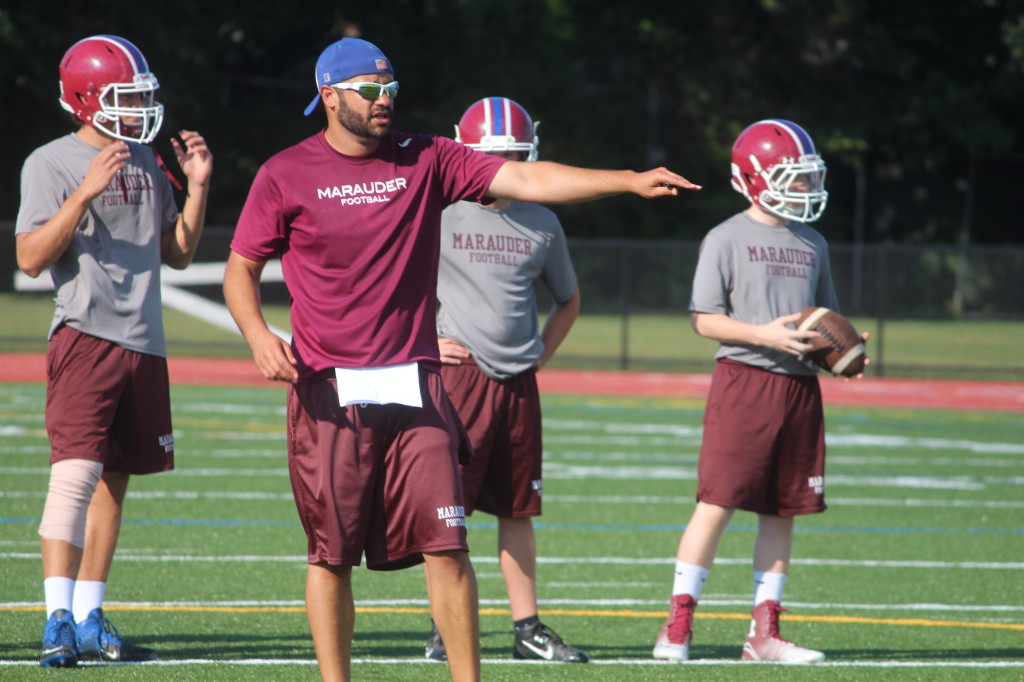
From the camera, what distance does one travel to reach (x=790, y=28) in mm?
33688

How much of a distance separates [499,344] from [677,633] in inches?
53.7

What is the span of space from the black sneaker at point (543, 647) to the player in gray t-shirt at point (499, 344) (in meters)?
0.07

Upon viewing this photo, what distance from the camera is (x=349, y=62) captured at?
4242mm

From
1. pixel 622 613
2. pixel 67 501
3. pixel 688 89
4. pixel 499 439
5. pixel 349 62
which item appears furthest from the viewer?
pixel 688 89

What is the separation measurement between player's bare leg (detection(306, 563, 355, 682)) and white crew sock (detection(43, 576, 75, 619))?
3.88ft

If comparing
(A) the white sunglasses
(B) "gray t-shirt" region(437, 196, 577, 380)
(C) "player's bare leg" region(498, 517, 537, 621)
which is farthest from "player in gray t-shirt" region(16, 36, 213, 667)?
(C) "player's bare leg" region(498, 517, 537, 621)

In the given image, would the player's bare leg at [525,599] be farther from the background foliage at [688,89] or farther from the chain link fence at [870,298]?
the background foliage at [688,89]

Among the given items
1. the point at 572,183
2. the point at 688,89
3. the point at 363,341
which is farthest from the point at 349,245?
the point at 688,89

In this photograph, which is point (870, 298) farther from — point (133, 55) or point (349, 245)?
point (349, 245)

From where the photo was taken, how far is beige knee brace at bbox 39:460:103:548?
5.04 metres

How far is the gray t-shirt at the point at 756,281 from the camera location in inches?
226

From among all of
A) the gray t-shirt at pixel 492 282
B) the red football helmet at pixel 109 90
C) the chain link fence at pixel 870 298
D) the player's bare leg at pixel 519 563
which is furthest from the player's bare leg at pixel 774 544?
the chain link fence at pixel 870 298

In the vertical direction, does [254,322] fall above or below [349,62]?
below

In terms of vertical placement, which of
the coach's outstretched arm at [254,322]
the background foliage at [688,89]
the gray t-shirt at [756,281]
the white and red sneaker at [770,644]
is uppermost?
the background foliage at [688,89]
